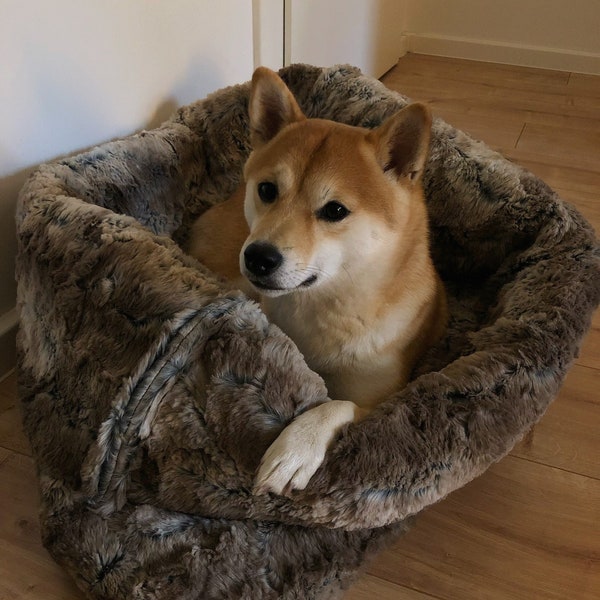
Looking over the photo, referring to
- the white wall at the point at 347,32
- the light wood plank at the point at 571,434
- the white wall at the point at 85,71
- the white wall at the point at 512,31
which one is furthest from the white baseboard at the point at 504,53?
the light wood plank at the point at 571,434

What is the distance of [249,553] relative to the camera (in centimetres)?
107

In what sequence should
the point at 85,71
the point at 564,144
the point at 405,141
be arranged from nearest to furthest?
the point at 405,141 → the point at 85,71 → the point at 564,144

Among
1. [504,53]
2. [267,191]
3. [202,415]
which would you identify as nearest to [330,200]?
[267,191]

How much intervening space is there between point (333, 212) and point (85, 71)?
794mm

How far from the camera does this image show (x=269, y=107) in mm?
1334

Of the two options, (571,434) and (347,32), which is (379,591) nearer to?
(571,434)

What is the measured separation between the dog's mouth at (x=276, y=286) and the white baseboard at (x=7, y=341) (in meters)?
0.74

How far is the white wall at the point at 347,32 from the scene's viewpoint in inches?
90.7

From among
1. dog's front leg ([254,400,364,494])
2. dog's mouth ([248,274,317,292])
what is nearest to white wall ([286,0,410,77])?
dog's mouth ([248,274,317,292])

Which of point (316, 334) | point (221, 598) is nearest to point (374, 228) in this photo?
point (316, 334)

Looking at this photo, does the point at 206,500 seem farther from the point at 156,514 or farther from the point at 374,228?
the point at 374,228

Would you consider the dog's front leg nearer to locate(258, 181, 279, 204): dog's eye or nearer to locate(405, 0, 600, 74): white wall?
locate(258, 181, 279, 204): dog's eye

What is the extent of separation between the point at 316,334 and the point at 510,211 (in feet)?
2.21

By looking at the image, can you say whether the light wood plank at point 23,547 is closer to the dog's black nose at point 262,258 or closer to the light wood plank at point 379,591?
the light wood plank at point 379,591
